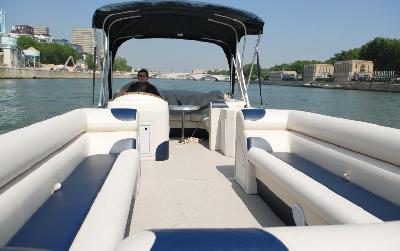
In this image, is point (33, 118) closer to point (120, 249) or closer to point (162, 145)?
point (162, 145)

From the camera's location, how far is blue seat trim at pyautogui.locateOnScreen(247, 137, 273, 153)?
348cm

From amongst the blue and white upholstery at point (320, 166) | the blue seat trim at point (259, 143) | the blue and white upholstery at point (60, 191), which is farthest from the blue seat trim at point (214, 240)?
the blue seat trim at point (259, 143)

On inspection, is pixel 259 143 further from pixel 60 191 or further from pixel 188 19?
pixel 188 19

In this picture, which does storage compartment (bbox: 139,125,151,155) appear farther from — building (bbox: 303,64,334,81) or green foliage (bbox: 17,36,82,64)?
green foliage (bbox: 17,36,82,64)

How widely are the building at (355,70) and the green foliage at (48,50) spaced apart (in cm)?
6883

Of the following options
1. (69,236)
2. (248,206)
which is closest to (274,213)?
(248,206)

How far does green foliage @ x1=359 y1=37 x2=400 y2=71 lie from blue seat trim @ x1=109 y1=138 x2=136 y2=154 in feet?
233

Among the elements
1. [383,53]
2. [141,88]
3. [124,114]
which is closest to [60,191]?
[124,114]

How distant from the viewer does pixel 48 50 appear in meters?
92.2

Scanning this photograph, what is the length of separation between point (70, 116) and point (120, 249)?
226cm

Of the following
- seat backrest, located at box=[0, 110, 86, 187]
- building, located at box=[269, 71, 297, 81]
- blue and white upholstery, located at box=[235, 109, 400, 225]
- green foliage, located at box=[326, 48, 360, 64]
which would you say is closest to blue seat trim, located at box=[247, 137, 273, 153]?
blue and white upholstery, located at box=[235, 109, 400, 225]

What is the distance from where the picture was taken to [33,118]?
14.0m

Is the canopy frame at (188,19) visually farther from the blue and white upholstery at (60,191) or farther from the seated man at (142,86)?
the blue and white upholstery at (60,191)

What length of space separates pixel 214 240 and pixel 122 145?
257 centimetres
